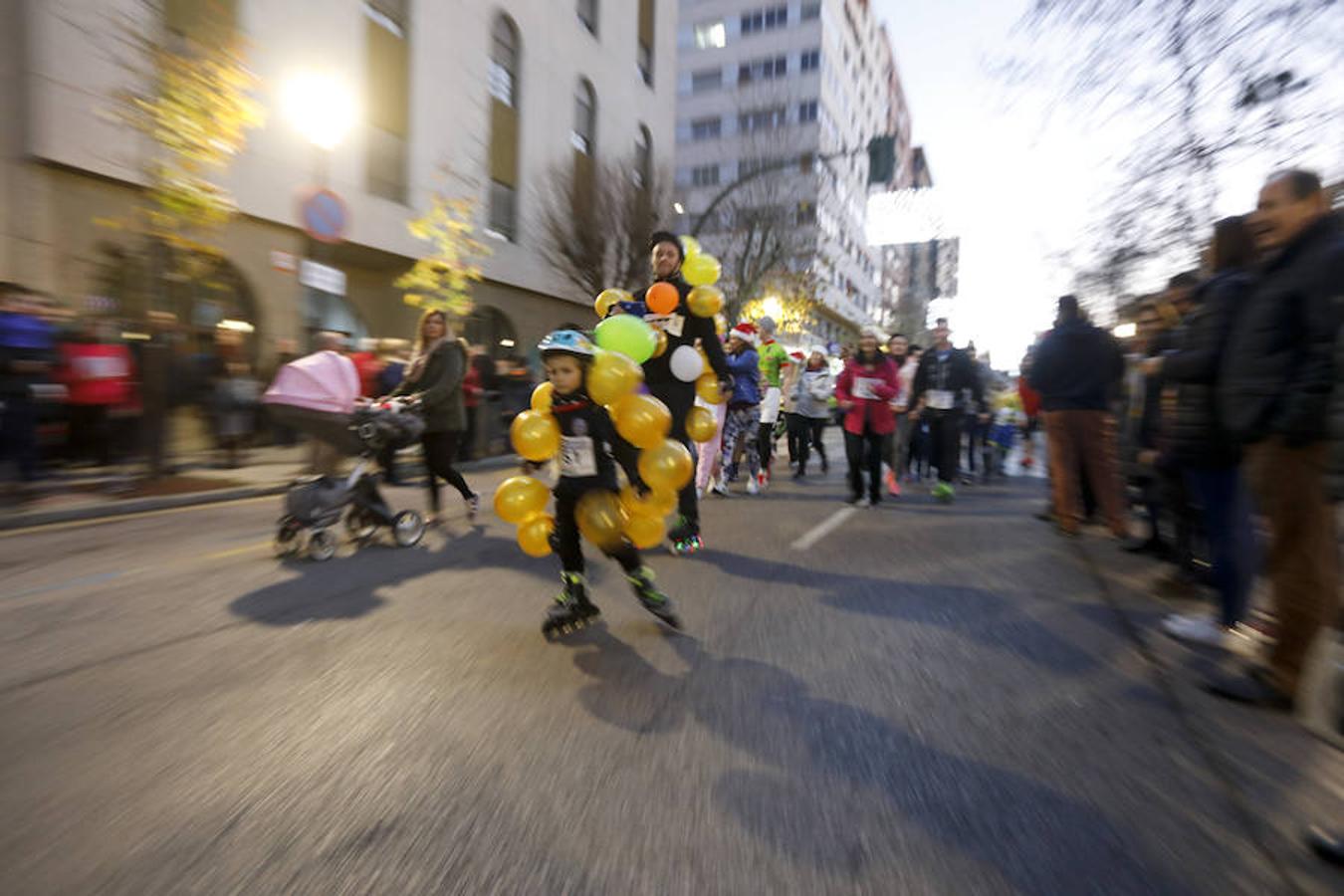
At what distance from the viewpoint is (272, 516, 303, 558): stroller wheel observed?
5223mm

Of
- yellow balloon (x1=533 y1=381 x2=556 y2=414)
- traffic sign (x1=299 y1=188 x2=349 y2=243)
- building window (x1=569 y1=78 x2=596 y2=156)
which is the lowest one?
yellow balloon (x1=533 y1=381 x2=556 y2=414)

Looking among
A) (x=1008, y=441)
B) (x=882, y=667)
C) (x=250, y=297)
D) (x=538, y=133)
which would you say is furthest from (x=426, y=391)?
(x=538, y=133)

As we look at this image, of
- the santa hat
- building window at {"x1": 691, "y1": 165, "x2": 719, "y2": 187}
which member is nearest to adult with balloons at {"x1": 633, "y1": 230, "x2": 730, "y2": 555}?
the santa hat

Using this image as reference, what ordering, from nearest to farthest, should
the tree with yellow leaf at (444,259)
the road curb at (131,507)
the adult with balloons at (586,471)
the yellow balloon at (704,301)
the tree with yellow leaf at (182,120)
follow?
the adult with balloons at (586,471) → the yellow balloon at (704,301) → the road curb at (131,507) → the tree with yellow leaf at (182,120) → the tree with yellow leaf at (444,259)

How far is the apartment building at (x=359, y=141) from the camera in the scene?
9.81 metres

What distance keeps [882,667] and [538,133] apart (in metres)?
21.1

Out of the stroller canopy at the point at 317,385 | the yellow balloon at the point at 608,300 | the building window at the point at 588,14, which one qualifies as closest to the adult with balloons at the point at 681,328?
the yellow balloon at the point at 608,300

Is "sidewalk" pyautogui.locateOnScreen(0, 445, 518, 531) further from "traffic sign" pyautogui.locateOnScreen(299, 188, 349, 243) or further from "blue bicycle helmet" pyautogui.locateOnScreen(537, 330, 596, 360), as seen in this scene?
"blue bicycle helmet" pyautogui.locateOnScreen(537, 330, 596, 360)

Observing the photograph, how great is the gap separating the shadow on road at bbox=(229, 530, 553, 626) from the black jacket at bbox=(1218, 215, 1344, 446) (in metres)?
3.86

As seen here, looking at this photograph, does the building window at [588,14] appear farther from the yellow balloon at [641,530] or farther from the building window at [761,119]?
the yellow balloon at [641,530]

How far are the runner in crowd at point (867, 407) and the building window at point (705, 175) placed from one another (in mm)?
44445

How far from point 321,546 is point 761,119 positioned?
22.9 m

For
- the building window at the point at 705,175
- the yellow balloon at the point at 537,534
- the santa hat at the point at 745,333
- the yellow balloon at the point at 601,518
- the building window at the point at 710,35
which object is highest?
the building window at the point at 710,35

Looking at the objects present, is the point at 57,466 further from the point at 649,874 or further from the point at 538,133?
the point at 538,133
